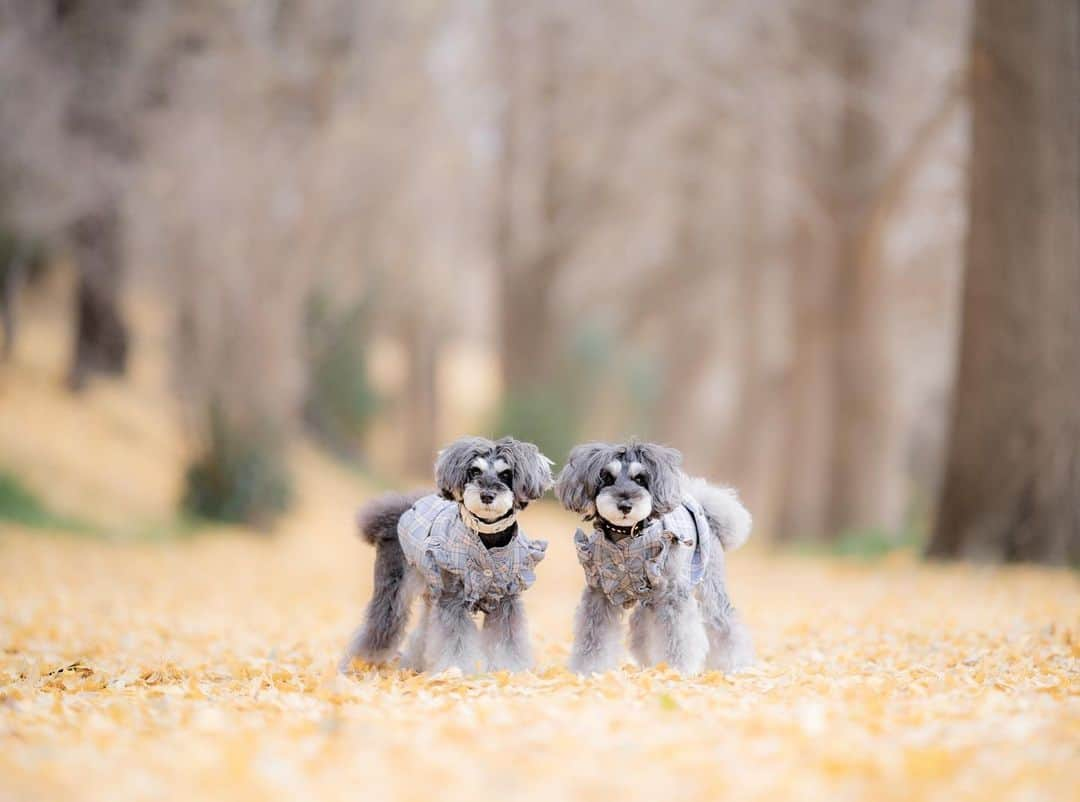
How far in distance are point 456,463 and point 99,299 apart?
55.4 ft

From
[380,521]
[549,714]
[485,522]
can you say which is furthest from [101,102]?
[549,714]

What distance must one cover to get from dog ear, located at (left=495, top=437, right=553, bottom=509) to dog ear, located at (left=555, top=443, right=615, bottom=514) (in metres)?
0.08

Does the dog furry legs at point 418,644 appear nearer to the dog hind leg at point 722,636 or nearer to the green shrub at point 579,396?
the dog hind leg at point 722,636

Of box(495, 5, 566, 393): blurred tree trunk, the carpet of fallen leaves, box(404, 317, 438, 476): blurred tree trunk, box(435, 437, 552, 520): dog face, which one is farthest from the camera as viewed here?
box(404, 317, 438, 476): blurred tree trunk

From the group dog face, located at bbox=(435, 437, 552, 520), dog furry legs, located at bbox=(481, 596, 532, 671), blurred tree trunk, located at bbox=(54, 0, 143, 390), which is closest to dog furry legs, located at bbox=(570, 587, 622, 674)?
dog furry legs, located at bbox=(481, 596, 532, 671)

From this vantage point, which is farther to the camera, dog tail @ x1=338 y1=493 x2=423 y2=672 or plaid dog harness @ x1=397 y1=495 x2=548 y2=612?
dog tail @ x1=338 y1=493 x2=423 y2=672

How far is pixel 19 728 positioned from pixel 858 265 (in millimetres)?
13717

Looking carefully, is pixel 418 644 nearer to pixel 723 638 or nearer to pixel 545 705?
pixel 545 705

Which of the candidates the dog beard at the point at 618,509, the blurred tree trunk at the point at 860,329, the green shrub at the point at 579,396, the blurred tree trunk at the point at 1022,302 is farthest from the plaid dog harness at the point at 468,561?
the green shrub at the point at 579,396

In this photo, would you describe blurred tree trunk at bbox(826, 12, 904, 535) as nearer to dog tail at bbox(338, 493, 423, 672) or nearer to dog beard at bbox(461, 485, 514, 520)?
dog tail at bbox(338, 493, 423, 672)

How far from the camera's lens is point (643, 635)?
17.9ft

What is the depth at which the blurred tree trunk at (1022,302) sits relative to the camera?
10.6 m

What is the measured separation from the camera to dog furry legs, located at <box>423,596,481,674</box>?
534 cm

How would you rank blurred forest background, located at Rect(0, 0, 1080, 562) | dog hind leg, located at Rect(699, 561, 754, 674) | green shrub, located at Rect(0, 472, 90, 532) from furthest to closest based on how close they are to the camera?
green shrub, located at Rect(0, 472, 90, 532) < blurred forest background, located at Rect(0, 0, 1080, 562) < dog hind leg, located at Rect(699, 561, 754, 674)
